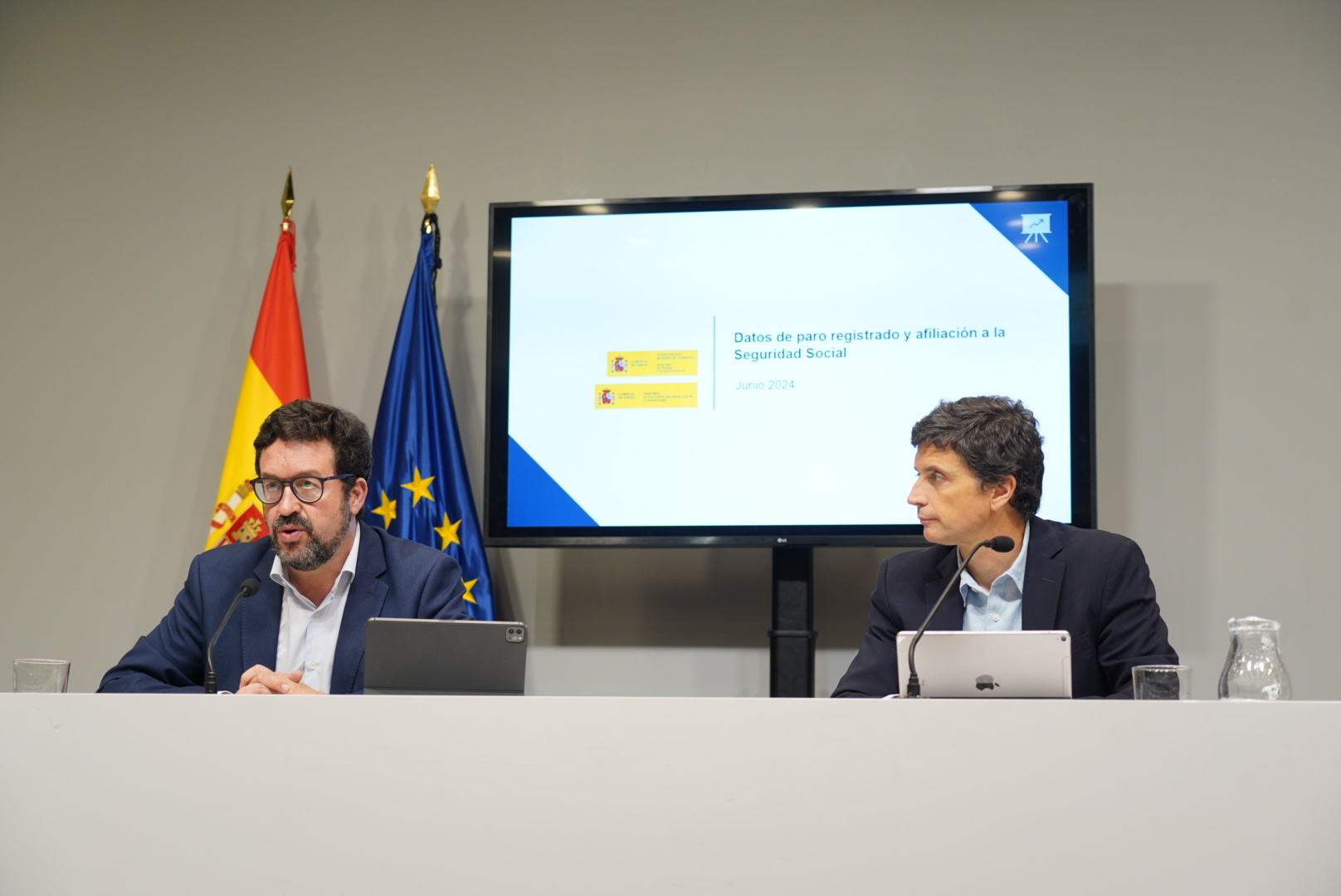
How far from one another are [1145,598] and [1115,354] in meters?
1.17

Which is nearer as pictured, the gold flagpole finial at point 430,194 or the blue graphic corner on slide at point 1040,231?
the blue graphic corner on slide at point 1040,231

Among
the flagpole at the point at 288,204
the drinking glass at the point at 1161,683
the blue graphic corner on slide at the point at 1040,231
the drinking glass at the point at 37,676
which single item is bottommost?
the drinking glass at the point at 37,676

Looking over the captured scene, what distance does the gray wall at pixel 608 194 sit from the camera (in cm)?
321

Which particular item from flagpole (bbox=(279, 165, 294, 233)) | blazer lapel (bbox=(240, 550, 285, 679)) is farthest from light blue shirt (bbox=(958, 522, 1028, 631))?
flagpole (bbox=(279, 165, 294, 233))

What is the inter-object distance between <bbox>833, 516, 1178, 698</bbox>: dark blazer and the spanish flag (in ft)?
5.88

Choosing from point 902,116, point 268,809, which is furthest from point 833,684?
point 268,809

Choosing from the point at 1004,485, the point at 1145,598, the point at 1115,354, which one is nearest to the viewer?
the point at 1145,598

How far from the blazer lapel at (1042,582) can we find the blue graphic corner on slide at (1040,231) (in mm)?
902

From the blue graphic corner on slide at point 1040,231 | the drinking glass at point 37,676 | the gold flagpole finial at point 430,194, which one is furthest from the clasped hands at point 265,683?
the blue graphic corner on slide at point 1040,231

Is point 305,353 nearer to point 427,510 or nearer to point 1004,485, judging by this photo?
point 427,510

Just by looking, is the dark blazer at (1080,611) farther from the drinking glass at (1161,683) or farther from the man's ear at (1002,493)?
the drinking glass at (1161,683)

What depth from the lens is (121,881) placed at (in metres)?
1.31

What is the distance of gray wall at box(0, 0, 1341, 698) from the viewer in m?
3.21

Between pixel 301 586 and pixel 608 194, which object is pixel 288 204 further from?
pixel 301 586
